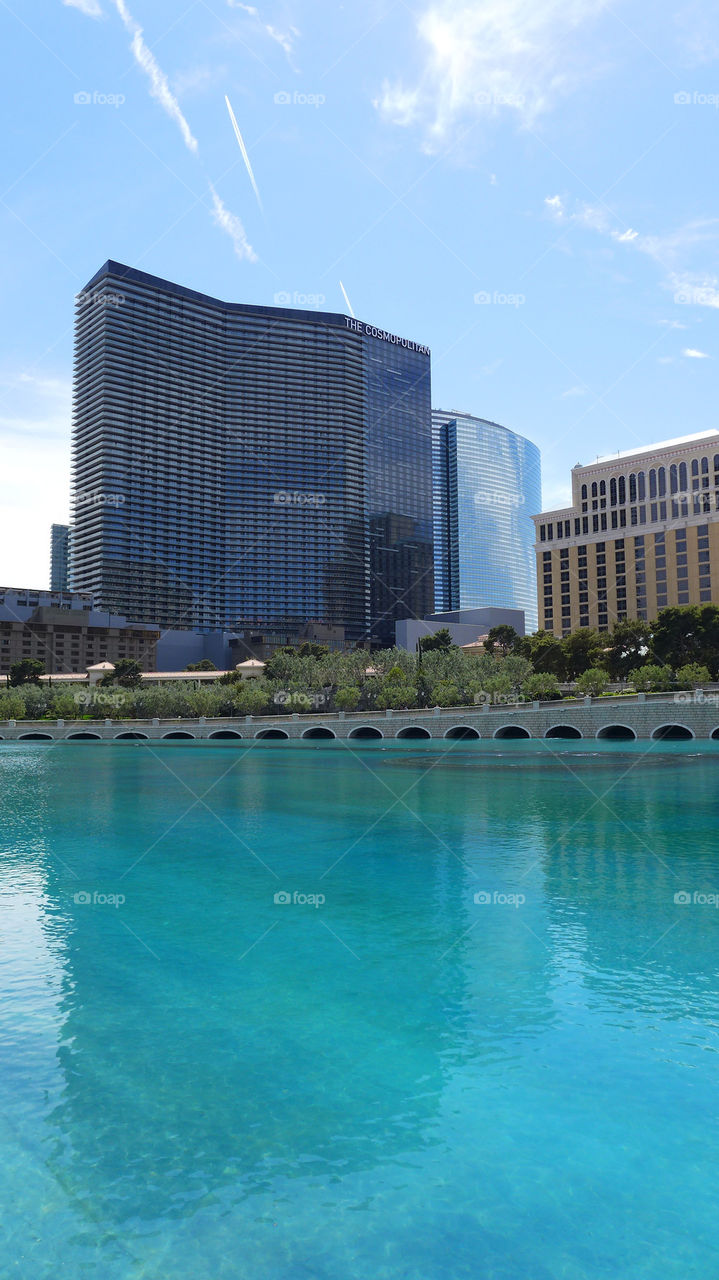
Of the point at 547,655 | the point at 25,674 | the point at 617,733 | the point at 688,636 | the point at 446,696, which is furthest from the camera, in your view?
the point at 25,674

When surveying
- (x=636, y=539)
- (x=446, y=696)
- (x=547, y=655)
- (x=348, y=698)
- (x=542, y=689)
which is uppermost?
(x=636, y=539)

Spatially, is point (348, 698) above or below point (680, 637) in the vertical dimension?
below

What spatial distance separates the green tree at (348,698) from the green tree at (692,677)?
5298cm

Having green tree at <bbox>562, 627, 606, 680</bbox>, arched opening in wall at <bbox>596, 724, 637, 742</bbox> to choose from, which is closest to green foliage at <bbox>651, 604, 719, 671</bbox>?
green tree at <bbox>562, 627, 606, 680</bbox>

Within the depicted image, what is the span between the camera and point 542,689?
120 meters

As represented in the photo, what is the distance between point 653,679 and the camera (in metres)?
110

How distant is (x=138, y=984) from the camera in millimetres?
17766

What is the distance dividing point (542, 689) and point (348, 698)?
3414cm

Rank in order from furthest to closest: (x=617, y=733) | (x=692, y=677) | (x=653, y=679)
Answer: (x=617, y=733) → (x=653, y=679) → (x=692, y=677)

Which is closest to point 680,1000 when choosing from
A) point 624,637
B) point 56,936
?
point 56,936

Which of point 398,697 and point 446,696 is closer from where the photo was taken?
point 446,696

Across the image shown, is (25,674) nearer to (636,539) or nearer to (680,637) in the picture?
(680,637)

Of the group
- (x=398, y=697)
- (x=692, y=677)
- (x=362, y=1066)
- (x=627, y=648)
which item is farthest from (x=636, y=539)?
Answer: (x=362, y=1066)

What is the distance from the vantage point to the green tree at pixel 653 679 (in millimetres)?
109375
